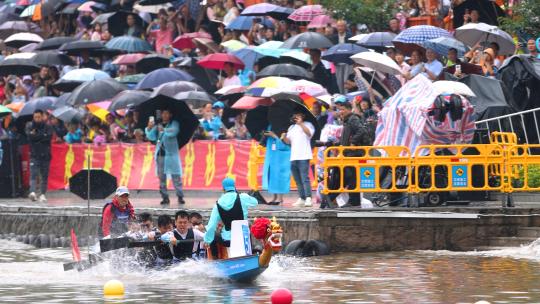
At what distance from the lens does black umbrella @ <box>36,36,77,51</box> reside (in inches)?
1560

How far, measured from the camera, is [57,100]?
35.0 meters

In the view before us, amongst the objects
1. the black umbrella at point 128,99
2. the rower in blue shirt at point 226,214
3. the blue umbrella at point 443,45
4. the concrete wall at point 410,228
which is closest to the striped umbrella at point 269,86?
the black umbrella at point 128,99

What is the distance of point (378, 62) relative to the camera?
88.2 feet

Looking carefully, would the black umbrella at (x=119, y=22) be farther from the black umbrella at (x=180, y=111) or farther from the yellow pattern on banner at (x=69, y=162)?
the black umbrella at (x=180, y=111)

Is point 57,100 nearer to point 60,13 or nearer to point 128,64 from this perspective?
point 128,64

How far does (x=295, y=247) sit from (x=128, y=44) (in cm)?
1522

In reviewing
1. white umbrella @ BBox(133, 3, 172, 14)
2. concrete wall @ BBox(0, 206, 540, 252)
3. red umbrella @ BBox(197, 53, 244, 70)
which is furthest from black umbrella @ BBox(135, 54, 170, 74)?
concrete wall @ BBox(0, 206, 540, 252)

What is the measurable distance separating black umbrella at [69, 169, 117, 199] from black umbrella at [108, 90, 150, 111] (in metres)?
1.43

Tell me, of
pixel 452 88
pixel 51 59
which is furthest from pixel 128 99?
pixel 452 88

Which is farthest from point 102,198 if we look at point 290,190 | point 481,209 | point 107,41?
point 481,209

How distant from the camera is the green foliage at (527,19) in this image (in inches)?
1158

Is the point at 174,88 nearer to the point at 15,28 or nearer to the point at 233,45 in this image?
the point at 233,45

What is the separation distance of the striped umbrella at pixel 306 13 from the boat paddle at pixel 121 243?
548 inches

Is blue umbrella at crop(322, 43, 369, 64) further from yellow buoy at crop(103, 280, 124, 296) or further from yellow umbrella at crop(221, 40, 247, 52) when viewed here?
yellow buoy at crop(103, 280, 124, 296)
